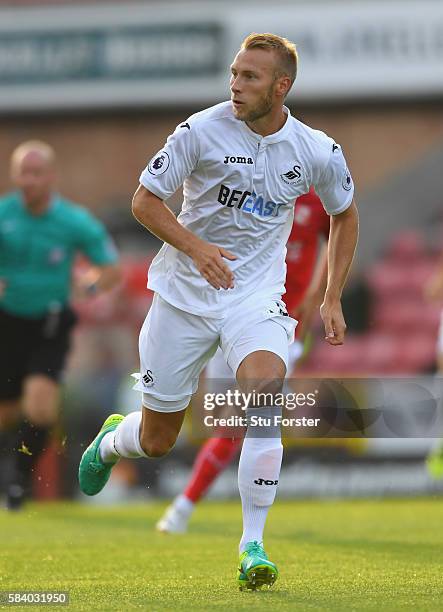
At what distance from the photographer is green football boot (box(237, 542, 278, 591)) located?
18.4ft

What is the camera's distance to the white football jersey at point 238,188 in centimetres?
592

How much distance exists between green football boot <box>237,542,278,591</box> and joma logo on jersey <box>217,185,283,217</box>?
1.45 meters

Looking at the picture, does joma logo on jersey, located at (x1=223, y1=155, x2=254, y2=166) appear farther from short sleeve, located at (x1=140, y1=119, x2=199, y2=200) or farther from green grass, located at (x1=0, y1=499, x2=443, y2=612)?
green grass, located at (x1=0, y1=499, x2=443, y2=612)

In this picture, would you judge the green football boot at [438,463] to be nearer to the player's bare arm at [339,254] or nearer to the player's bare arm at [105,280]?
the player's bare arm at [105,280]

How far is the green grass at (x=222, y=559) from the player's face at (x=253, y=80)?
2.05 meters

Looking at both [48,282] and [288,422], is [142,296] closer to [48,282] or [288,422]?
[48,282]

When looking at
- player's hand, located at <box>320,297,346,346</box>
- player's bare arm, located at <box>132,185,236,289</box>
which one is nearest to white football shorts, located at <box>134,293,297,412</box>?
player's hand, located at <box>320,297,346,346</box>

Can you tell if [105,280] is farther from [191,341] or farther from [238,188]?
[238,188]

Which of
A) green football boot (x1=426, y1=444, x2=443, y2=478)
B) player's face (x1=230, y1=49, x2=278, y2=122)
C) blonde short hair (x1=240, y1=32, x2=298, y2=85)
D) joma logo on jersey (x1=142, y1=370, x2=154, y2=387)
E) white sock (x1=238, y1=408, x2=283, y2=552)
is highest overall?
blonde short hair (x1=240, y1=32, x2=298, y2=85)

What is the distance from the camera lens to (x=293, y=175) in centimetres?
606

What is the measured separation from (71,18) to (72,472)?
434 inches

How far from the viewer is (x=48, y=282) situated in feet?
36.0

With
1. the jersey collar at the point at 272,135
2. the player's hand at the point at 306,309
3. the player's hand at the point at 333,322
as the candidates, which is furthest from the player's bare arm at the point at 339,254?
the player's hand at the point at 306,309

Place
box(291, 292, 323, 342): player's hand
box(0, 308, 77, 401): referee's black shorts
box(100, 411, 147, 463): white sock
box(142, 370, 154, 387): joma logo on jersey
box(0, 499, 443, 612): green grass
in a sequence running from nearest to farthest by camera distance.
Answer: box(0, 499, 443, 612): green grass < box(142, 370, 154, 387): joma logo on jersey < box(100, 411, 147, 463): white sock < box(291, 292, 323, 342): player's hand < box(0, 308, 77, 401): referee's black shorts
